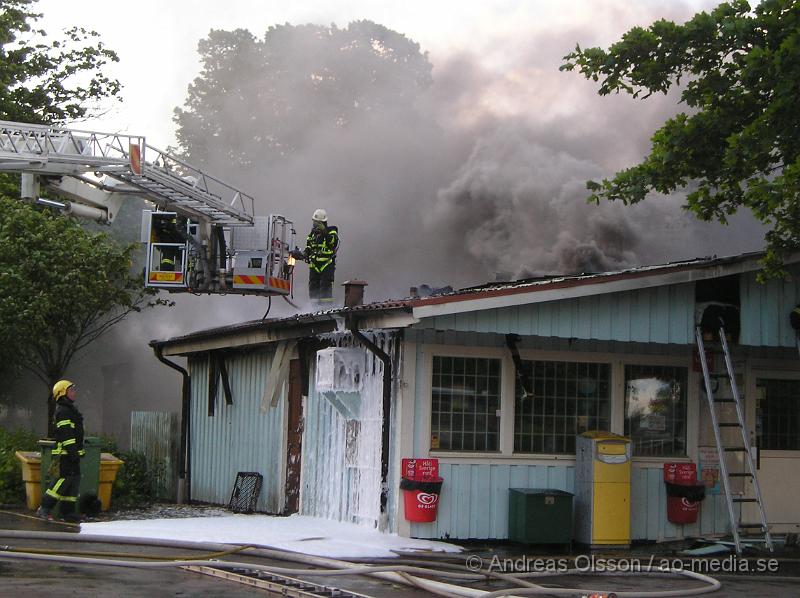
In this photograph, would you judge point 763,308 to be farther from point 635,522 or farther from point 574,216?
point 574,216

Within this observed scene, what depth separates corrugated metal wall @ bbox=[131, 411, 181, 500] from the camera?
19.4 m

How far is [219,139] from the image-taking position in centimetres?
4641

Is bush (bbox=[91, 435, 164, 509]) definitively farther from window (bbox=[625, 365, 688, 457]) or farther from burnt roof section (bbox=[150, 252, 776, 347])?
window (bbox=[625, 365, 688, 457])

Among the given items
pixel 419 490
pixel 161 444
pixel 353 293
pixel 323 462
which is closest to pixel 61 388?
pixel 323 462

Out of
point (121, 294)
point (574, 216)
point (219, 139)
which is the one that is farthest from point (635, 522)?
point (219, 139)

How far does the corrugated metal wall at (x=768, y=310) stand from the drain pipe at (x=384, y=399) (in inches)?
162

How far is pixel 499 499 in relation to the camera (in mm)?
12617

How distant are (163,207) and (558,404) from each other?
6411 millimetres

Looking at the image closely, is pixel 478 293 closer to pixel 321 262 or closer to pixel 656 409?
pixel 656 409

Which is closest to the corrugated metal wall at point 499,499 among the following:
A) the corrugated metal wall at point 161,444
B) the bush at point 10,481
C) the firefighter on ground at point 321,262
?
the firefighter on ground at point 321,262

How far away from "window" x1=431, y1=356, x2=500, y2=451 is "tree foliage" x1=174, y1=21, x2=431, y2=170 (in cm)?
3321

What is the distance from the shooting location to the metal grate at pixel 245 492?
15961mm

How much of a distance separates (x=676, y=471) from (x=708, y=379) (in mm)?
1306

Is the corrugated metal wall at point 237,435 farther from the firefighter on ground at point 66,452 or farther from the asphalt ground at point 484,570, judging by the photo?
the asphalt ground at point 484,570
